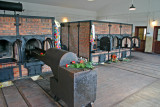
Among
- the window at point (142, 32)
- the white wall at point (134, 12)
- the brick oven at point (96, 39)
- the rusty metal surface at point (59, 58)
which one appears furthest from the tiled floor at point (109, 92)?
the white wall at point (134, 12)

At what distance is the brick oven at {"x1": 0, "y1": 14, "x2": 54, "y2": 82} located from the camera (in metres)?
3.71

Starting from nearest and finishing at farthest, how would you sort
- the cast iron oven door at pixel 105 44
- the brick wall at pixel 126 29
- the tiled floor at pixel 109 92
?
the tiled floor at pixel 109 92 → the cast iron oven door at pixel 105 44 → the brick wall at pixel 126 29

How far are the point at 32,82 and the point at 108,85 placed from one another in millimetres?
2115

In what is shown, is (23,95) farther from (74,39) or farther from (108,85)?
(74,39)

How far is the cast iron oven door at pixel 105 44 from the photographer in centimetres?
541

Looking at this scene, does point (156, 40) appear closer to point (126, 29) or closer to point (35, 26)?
point (126, 29)

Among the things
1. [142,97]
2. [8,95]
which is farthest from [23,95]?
[142,97]

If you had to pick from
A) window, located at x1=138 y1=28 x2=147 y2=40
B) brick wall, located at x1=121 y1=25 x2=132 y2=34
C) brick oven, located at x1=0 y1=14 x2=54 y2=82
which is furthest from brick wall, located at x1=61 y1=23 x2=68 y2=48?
window, located at x1=138 y1=28 x2=147 y2=40

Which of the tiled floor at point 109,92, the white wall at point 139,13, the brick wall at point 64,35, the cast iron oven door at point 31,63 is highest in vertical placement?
the white wall at point 139,13

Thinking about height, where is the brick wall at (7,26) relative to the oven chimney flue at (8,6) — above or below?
below

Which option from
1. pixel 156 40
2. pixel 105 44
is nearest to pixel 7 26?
pixel 105 44

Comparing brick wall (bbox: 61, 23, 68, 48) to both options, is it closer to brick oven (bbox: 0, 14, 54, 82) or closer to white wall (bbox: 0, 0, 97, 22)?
brick oven (bbox: 0, 14, 54, 82)

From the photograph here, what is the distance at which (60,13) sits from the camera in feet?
35.2

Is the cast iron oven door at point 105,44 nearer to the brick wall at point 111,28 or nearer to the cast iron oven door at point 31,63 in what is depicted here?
the brick wall at point 111,28
